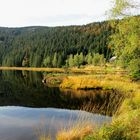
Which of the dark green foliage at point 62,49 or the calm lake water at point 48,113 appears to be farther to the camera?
the dark green foliage at point 62,49

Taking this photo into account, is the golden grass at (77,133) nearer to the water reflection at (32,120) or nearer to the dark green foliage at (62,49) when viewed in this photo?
the water reflection at (32,120)

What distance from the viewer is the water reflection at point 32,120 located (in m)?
18.7

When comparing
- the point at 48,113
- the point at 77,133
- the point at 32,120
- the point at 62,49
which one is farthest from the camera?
the point at 62,49

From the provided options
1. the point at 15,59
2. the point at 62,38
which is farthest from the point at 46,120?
the point at 62,38

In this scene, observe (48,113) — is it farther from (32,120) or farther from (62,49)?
(62,49)

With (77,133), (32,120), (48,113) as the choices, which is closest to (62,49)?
(48,113)

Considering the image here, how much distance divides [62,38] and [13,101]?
5579 inches

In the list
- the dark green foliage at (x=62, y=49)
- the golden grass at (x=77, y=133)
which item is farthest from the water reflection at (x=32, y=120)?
the dark green foliage at (x=62, y=49)

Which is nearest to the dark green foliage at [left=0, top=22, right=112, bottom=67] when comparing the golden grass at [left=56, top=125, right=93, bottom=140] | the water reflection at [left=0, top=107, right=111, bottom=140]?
the water reflection at [left=0, top=107, right=111, bottom=140]

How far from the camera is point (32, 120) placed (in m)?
23.5

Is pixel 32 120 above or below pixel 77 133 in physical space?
below

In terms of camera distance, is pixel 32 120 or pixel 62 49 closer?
pixel 32 120

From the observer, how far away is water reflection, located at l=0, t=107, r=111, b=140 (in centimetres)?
1874

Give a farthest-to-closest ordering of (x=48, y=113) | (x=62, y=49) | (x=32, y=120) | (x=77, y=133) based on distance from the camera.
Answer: (x=62, y=49), (x=48, y=113), (x=32, y=120), (x=77, y=133)
